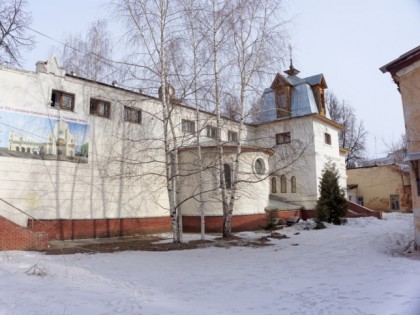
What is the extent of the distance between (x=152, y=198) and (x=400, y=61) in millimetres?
12928

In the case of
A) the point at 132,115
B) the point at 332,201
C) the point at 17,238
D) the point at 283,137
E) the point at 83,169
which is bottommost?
the point at 17,238

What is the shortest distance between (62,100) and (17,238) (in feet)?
21.9

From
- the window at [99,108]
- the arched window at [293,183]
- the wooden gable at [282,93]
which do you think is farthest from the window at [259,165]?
the window at [99,108]

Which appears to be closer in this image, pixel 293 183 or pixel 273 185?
pixel 293 183

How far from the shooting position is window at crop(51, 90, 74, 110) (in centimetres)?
1513

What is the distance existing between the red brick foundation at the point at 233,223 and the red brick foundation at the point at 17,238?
879 centimetres

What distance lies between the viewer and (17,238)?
11.2 meters

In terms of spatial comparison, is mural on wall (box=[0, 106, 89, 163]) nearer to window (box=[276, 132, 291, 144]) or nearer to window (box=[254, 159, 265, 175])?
window (box=[254, 159, 265, 175])

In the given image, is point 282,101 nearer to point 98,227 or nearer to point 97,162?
point 97,162

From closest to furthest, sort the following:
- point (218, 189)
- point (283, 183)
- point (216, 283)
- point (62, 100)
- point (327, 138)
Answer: point (216, 283), point (62, 100), point (218, 189), point (283, 183), point (327, 138)

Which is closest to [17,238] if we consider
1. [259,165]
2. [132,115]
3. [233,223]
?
[132,115]

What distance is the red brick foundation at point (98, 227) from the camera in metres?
14.4

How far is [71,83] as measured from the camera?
1563 centimetres

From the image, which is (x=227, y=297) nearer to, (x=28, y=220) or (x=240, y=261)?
(x=240, y=261)
